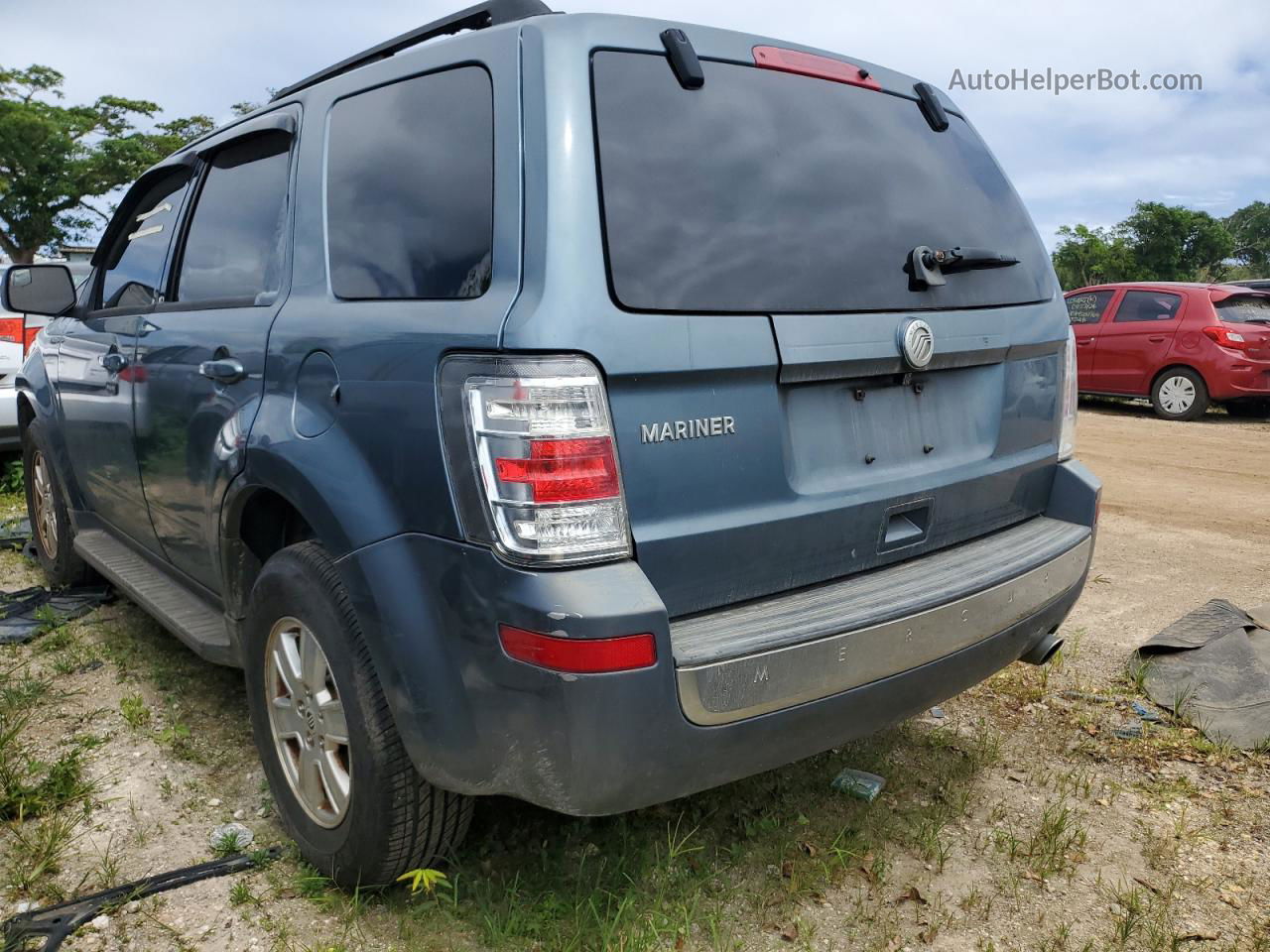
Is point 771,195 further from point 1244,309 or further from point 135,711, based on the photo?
point 1244,309

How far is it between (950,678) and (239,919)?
1.77 m

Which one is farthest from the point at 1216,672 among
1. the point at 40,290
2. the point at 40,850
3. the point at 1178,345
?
the point at 1178,345

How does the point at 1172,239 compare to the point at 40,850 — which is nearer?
the point at 40,850

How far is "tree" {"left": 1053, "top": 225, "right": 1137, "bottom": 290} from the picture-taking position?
4662cm

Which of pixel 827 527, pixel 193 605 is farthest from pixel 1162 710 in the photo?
pixel 193 605

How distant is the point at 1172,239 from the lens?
51656 millimetres

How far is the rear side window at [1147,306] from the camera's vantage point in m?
12.4

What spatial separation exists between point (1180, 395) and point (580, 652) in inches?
485

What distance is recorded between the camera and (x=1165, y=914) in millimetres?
2537

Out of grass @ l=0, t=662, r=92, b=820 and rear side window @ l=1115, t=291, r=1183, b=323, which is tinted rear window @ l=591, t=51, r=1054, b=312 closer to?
grass @ l=0, t=662, r=92, b=820

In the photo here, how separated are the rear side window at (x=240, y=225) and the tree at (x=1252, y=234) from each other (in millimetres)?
69828

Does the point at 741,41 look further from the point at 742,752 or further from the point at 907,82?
the point at 742,752

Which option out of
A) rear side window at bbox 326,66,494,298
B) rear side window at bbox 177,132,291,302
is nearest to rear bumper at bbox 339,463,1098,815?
rear side window at bbox 326,66,494,298

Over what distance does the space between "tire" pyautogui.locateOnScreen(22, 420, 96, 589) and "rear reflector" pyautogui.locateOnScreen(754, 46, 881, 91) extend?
358cm
